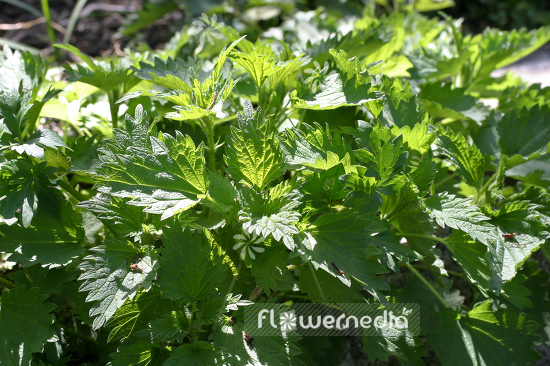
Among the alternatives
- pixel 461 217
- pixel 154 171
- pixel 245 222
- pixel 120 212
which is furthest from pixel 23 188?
pixel 461 217

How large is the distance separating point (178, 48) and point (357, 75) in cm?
109

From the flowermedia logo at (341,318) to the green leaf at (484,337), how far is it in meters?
0.10

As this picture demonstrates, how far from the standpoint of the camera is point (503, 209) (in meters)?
1.34

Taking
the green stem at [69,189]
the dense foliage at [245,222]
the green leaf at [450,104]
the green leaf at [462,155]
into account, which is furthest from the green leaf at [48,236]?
the green leaf at [450,104]

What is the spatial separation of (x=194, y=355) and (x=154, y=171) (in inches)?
18.8

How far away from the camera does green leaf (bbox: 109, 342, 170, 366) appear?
3.71ft

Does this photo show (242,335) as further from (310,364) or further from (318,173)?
(318,173)

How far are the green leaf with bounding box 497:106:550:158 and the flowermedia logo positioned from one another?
2.12ft

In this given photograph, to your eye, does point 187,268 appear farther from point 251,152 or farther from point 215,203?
point 251,152

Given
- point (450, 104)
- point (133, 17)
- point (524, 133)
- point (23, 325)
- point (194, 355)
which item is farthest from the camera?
point (133, 17)

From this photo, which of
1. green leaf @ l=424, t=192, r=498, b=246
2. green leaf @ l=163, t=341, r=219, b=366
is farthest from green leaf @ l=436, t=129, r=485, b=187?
green leaf @ l=163, t=341, r=219, b=366

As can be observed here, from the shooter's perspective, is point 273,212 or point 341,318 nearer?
point 273,212

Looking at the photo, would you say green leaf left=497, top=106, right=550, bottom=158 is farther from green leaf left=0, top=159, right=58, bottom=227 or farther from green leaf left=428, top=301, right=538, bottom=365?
green leaf left=0, top=159, right=58, bottom=227

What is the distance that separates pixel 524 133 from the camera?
1533mm
